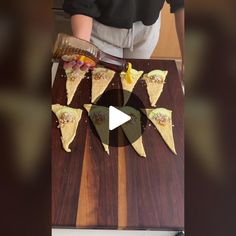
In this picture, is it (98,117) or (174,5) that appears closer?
(174,5)

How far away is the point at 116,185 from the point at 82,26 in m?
0.20

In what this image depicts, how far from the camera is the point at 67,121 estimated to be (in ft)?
1.57

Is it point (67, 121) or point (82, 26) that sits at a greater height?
point (82, 26)

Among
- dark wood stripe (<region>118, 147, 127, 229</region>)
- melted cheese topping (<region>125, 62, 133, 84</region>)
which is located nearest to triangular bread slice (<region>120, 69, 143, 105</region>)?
melted cheese topping (<region>125, 62, 133, 84</region>)

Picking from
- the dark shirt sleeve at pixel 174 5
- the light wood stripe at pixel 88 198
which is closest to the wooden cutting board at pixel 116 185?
the light wood stripe at pixel 88 198

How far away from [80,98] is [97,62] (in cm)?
6

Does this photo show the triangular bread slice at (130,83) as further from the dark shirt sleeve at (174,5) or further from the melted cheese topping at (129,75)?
the dark shirt sleeve at (174,5)

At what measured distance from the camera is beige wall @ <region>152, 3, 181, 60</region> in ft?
1.25

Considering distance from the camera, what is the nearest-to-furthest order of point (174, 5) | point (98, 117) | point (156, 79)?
1. point (174, 5)
2. point (98, 117)
3. point (156, 79)

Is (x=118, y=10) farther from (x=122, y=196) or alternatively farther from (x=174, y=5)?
(x=122, y=196)

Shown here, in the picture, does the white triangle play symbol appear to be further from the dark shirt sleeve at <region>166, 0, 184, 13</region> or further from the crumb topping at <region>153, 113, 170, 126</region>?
the dark shirt sleeve at <region>166, 0, 184, 13</region>

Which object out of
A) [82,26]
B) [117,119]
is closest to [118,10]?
[82,26]

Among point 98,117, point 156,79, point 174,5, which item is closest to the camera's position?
point 174,5
